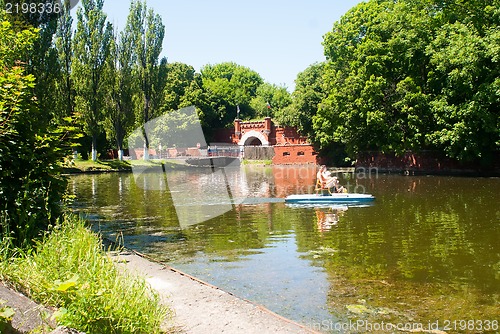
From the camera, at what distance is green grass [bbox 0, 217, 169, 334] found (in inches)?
190

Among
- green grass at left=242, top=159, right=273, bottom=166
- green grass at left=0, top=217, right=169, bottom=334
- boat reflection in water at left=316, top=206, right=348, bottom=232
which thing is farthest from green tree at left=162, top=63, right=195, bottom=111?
green grass at left=0, top=217, right=169, bottom=334

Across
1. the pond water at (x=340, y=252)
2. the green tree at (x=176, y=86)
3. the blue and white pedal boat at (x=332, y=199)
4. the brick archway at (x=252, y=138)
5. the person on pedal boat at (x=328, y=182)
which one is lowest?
the pond water at (x=340, y=252)

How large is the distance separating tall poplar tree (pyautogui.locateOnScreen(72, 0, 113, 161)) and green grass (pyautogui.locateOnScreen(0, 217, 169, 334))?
1528 inches

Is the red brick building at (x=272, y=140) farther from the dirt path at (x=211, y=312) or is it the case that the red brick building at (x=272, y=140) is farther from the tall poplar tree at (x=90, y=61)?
the dirt path at (x=211, y=312)

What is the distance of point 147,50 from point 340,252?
42.2 meters

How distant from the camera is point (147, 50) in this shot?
160ft

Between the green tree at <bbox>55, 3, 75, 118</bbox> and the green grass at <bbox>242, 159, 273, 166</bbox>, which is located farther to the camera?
the green grass at <bbox>242, 159, 273, 166</bbox>

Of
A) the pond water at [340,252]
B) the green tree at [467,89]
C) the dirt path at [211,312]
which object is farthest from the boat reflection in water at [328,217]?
the green tree at [467,89]

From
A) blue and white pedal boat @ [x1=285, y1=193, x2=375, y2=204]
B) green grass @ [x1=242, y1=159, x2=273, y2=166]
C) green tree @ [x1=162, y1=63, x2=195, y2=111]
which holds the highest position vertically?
green tree @ [x1=162, y1=63, x2=195, y2=111]

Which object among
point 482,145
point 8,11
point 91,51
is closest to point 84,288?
point 8,11

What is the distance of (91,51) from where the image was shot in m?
43.6

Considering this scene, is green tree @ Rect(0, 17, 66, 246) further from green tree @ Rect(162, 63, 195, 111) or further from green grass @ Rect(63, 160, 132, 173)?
green tree @ Rect(162, 63, 195, 111)

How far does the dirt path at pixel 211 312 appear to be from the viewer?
5.56 meters

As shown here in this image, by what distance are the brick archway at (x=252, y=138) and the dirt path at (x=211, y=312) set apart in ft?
179
